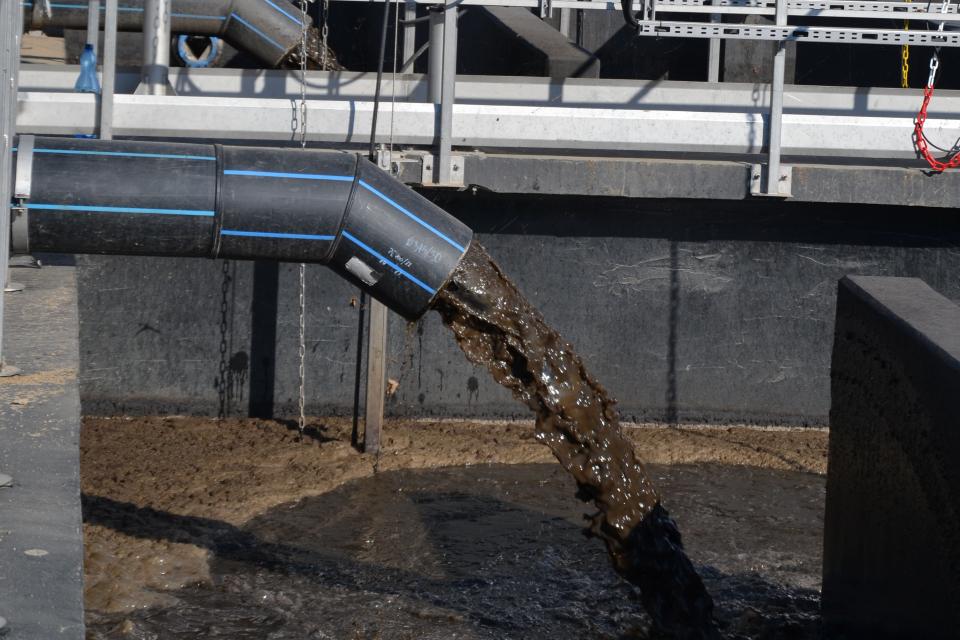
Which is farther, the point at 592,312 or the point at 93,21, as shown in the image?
the point at 592,312

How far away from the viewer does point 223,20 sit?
8.62 meters

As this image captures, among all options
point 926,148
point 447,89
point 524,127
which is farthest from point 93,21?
point 926,148

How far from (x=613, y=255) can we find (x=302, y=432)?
2.41 meters

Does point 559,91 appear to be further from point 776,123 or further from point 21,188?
point 21,188

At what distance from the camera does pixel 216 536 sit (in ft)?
20.5

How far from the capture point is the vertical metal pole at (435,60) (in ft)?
23.9

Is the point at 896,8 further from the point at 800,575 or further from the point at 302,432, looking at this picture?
the point at 302,432

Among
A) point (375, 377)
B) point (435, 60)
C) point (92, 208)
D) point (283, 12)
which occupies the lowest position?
point (375, 377)

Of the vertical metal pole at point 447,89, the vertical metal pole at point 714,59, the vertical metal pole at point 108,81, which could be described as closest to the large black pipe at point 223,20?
the vertical metal pole at point 108,81

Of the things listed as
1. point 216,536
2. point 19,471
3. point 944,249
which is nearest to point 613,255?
point 944,249

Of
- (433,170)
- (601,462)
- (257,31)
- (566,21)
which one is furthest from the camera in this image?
(566,21)

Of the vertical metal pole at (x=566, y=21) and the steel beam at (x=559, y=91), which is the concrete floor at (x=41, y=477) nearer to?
the steel beam at (x=559, y=91)

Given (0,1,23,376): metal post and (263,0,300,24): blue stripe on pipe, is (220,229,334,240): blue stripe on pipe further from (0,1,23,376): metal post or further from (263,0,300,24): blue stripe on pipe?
(263,0,300,24): blue stripe on pipe

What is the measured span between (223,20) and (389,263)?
15.9ft
